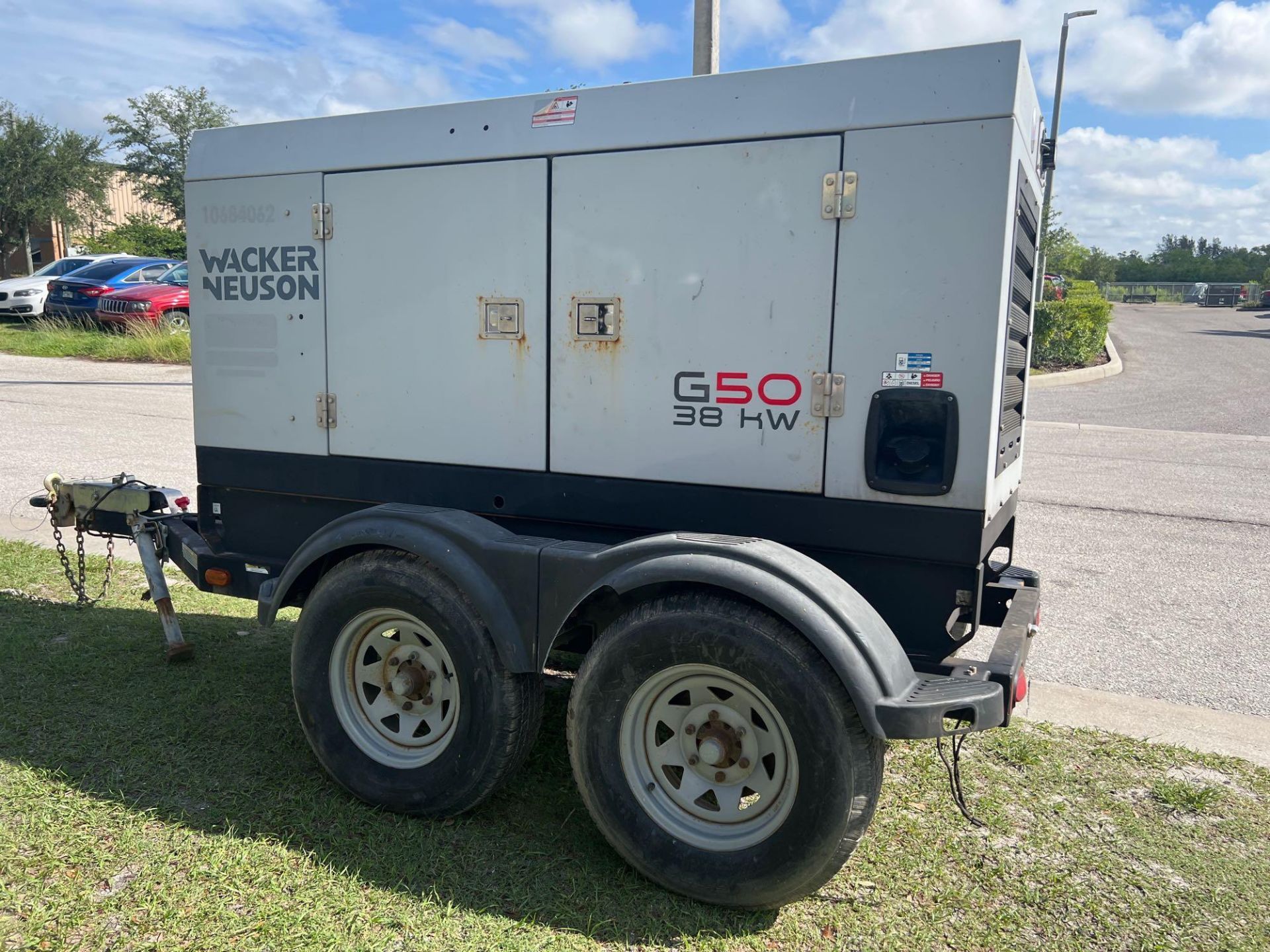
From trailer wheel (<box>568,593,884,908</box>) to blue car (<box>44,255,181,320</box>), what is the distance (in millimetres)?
20781

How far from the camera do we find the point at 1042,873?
3.17 m

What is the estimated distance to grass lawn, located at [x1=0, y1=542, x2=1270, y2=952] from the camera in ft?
9.23

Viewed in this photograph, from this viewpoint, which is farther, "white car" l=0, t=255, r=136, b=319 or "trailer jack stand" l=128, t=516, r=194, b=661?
"white car" l=0, t=255, r=136, b=319

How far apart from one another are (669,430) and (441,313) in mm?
1026

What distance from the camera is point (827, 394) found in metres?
3.16

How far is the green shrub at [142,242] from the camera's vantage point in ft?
125

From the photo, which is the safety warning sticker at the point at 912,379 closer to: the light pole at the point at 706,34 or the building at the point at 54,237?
the light pole at the point at 706,34

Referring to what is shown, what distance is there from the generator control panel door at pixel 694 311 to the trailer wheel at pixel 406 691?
76cm

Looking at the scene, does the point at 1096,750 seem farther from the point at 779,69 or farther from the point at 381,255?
the point at 381,255

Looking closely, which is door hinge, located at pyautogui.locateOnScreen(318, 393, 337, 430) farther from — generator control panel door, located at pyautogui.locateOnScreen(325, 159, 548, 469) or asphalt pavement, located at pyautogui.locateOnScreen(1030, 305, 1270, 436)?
asphalt pavement, located at pyautogui.locateOnScreen(1030, 305, 1270, 436)

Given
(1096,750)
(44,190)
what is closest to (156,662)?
(1096,750)

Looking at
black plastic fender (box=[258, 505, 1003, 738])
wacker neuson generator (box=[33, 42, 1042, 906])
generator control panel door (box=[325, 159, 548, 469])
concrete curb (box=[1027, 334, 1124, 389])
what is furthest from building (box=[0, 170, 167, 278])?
black plastic fender (box=[258, 505, 1003, 738])

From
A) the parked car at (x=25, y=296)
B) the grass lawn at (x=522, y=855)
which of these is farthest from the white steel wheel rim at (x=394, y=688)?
the parked car at (x=25, y=296)

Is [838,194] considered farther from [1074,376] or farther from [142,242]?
[142,242]
